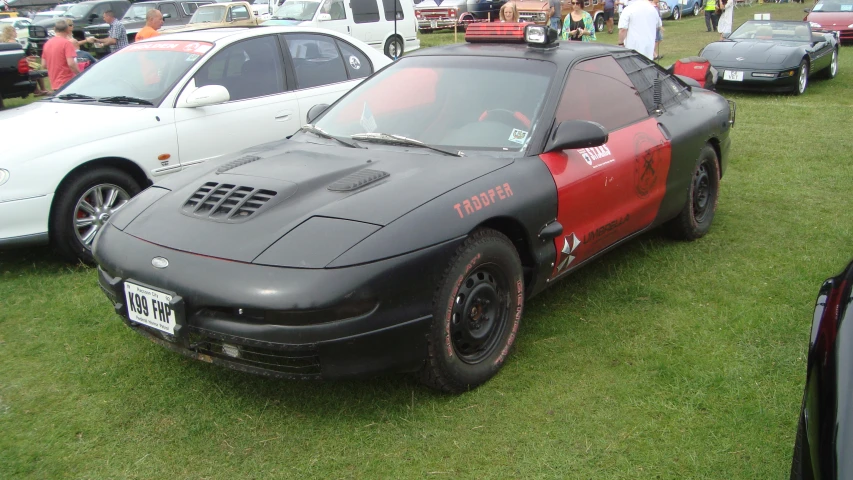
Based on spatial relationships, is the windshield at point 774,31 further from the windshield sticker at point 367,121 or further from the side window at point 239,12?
the windshield sticker at point 367,121

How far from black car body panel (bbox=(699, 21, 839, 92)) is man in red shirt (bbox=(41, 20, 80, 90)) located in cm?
957

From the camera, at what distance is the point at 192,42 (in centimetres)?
573

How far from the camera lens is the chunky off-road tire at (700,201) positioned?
505cm

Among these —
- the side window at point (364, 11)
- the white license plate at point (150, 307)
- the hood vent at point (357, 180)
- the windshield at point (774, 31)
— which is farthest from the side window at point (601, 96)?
the side window at point (364, 11)

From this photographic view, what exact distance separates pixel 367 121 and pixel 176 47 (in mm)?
2405

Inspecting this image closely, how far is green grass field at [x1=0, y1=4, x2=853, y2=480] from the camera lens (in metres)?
2.85

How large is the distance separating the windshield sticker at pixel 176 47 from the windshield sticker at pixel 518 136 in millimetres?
2957

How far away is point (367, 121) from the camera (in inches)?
164

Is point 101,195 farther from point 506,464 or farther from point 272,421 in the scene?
point 506,464

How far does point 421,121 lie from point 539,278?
1.10m

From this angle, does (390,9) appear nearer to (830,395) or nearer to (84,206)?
(84,206)

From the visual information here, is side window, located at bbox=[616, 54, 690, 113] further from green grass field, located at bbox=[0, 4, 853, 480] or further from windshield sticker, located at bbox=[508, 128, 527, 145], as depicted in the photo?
windshield sticker, located at bbox=[508, 128, 527, 145]

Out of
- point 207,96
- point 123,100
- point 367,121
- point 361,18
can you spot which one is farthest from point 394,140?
point 361,18

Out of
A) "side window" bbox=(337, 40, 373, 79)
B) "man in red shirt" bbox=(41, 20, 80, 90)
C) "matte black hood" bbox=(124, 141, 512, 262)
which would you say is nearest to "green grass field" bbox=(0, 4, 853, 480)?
"matte black hood" bbox=(124, 141, 512, 262)
